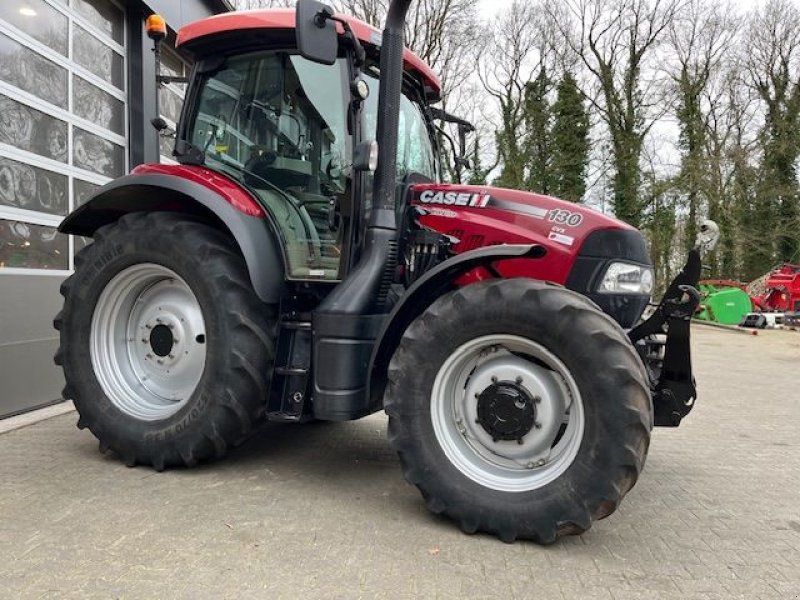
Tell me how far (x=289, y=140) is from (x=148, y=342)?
1.45 m

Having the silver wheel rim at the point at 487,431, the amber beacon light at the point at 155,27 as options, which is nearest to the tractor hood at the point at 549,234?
the silver wheel rim at the point at 487,431

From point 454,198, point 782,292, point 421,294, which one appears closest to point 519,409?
point 421,294

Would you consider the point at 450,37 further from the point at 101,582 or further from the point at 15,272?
the point at 101,582

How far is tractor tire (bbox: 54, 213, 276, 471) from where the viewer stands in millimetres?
3309

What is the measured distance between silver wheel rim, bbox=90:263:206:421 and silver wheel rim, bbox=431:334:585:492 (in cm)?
147

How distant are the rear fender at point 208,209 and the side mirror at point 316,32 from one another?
36.2 inches

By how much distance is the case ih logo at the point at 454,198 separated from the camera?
3305 millimetres

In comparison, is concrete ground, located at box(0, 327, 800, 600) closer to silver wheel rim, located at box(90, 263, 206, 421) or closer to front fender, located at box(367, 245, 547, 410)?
silver wheel rim, located at box(90, 263, 206, 421)

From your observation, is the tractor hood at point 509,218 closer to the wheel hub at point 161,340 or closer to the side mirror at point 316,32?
the side mirror at point 316,32

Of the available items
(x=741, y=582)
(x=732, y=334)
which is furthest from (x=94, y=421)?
(x=732, y=334)

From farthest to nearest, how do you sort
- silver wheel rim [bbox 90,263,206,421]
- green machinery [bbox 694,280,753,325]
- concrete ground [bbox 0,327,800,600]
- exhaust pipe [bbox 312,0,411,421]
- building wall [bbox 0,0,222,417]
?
green machinery [bbox 694,280,753,325] < building wall [bbox 0,0,222,417] < silver wheel rim [bbox 90,263,206,421] < exhaust pipe [bbox 312,0,411,421] < concrete ground [bbox 0,327,800,600]

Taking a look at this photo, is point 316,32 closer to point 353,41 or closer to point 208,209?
point 353,41

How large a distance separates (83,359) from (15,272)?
5.87 ft

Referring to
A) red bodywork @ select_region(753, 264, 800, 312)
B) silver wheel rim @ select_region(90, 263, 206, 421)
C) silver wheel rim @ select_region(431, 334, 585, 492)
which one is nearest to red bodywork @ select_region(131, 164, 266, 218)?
silver wheel rim @ select_region(90, 263, 206, 421)
